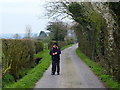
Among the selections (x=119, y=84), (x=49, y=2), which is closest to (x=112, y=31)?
(x=119, y=84)

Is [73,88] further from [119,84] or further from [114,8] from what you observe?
[114,8]

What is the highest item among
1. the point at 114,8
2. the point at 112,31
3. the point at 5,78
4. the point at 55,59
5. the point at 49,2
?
the point at 49,2

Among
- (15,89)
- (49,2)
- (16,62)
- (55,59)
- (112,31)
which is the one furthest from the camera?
(49,2)

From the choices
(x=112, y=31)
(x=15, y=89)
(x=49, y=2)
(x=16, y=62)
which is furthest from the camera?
(x=49, y=2)

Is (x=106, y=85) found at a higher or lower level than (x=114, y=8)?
lower

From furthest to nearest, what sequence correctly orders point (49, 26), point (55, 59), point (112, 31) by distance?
point (49, 26)
point (55, 59)
point (112, 31)

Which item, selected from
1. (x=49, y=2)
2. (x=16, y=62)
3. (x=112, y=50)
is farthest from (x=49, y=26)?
(x=112, y=50)

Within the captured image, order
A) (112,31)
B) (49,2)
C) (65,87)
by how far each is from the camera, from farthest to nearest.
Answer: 1. (49,2)
2. (112,31)
3. (65,87)

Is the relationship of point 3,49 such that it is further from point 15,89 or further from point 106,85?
point 106,85

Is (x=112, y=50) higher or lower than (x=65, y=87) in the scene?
higher

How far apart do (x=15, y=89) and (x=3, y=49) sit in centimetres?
593

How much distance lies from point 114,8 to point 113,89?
351 cm

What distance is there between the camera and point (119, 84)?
11312 mm

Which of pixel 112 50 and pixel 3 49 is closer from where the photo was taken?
pixel 112 50
